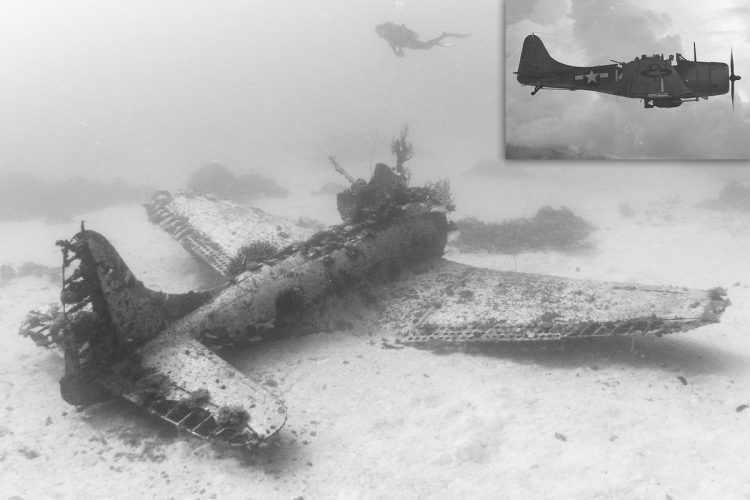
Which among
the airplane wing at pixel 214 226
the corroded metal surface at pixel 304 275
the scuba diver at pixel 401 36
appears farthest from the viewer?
the scuba diver at pixel 401 36

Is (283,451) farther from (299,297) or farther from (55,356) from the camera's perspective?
(55,356)

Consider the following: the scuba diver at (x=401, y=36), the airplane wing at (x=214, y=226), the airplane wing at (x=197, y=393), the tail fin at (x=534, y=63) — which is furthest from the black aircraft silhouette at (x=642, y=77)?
the scuba diver at (x=401, y=36)

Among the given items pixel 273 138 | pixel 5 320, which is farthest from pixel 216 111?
pixel 5 320

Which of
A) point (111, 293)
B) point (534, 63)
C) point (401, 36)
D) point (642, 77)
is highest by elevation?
point (401, 36)

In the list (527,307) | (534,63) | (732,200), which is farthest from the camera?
(732,200)

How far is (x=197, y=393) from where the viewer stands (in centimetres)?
672

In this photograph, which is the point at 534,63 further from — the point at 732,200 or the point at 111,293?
the point at 732,200

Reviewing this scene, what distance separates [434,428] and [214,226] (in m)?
9.55

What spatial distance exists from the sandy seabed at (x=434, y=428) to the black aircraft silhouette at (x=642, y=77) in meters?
4.25

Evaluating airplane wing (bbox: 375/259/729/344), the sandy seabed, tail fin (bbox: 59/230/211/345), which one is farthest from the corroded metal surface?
airplane wing (bbox: 375/259/729/344)

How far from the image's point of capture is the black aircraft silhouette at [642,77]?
481cm

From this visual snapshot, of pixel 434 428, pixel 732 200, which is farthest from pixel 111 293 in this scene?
pixel 732 200

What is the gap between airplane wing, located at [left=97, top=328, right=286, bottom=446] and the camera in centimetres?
612

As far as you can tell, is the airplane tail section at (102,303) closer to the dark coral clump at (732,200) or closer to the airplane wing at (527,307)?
the airplane wing at (527,307)
